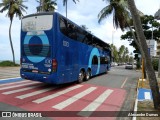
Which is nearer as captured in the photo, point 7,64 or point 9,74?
point 9,74

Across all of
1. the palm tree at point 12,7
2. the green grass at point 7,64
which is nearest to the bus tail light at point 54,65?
the green grass at point 7,64

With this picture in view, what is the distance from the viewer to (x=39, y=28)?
1190 cm

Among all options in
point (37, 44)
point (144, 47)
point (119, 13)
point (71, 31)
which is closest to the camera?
point (144, 47)

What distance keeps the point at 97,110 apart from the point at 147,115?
1.90 meters

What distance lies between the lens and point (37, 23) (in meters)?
12.0

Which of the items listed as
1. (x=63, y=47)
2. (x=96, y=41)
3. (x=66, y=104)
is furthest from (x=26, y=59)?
(x=96, y=41)

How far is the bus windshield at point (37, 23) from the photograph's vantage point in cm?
1166

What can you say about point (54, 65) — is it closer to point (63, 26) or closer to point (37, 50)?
point (37, 50)

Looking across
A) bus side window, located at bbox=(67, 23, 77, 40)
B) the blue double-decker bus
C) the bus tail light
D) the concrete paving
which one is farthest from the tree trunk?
the concrete paving

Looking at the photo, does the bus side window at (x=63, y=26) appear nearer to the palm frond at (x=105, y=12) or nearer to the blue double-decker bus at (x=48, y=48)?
the blue double-decker bus at (x=48, y=48)

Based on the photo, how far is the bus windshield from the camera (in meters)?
11.7

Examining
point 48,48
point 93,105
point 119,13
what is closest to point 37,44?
point 48,48

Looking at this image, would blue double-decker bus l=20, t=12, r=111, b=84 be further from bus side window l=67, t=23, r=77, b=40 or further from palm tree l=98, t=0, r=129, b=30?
palm tree l=98, t=0, r=129, b=30

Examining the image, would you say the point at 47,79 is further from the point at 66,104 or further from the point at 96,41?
the point at 96,41
